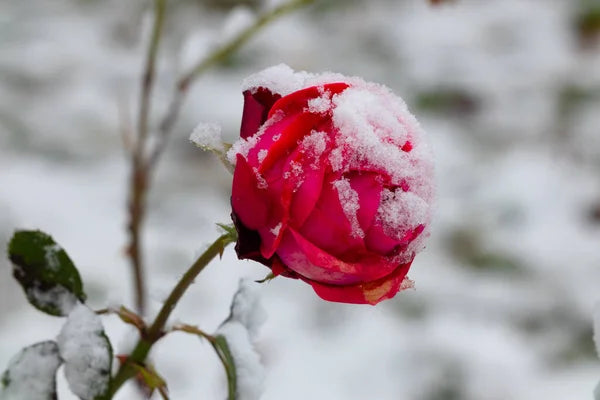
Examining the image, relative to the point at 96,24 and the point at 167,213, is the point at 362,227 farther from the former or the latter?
the point at 96,24

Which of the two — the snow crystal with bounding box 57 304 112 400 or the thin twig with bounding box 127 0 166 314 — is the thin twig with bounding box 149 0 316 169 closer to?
the thin twig with bounding box 127 0 166 314

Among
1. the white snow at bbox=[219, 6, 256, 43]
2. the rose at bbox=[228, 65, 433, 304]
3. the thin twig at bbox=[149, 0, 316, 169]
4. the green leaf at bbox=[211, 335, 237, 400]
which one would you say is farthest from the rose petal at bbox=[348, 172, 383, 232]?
the white snow at bbox=[219, 6, 256, 43]

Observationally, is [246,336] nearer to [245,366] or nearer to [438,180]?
[245,366]

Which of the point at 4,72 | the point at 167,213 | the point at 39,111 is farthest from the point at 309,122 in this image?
the point at 4,72

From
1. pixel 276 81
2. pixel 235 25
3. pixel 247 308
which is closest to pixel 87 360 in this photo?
pixel 247 308

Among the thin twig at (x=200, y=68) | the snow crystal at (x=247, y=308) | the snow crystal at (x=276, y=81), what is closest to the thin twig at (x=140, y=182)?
the thin twig at (x=200, y=68)
